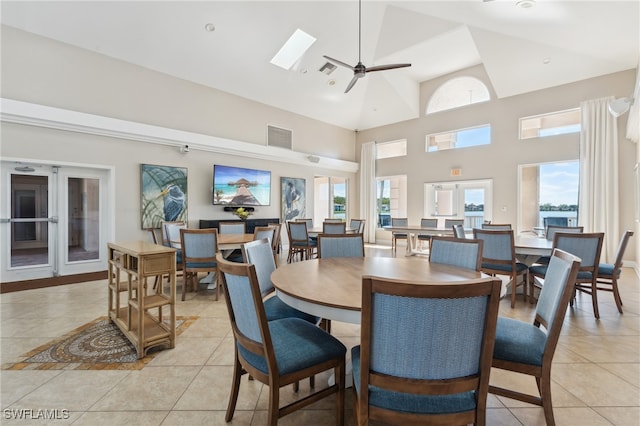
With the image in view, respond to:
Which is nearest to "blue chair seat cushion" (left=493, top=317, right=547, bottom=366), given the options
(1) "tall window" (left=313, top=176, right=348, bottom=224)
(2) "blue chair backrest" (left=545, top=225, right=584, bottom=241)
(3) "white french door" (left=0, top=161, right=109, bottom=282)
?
(2) "blue chair backrest" (left=545, top=225, right=584, bottom=241)

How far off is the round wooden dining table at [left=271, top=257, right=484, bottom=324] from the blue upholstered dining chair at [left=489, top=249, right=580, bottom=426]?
0.31 metres

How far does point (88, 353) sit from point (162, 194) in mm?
3831

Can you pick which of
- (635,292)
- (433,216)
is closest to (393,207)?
(433,216)

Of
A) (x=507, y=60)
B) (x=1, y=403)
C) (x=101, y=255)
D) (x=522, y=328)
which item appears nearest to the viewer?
(x=522, y=328)

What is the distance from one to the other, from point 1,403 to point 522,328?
10.2 ft

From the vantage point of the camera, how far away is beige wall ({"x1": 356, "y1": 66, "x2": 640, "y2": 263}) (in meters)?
5.51

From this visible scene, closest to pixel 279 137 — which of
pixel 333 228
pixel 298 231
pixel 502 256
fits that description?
pixel 298 231

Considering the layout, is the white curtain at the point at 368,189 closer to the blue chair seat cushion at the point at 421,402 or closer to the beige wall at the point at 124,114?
the beige wall at the point at 124,114

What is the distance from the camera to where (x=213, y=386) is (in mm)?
1869

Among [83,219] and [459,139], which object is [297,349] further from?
[459,139]

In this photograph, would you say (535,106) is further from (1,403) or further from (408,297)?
(1,403)

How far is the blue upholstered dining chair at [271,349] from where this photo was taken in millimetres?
1209

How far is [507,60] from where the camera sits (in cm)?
584

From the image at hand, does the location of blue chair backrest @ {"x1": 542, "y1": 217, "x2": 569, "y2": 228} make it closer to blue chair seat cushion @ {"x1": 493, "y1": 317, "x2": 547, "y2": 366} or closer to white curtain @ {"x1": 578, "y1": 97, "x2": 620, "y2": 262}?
white curtain @ {"x1": 578, "y1": 97, "x2": 620, "y2": 262}
